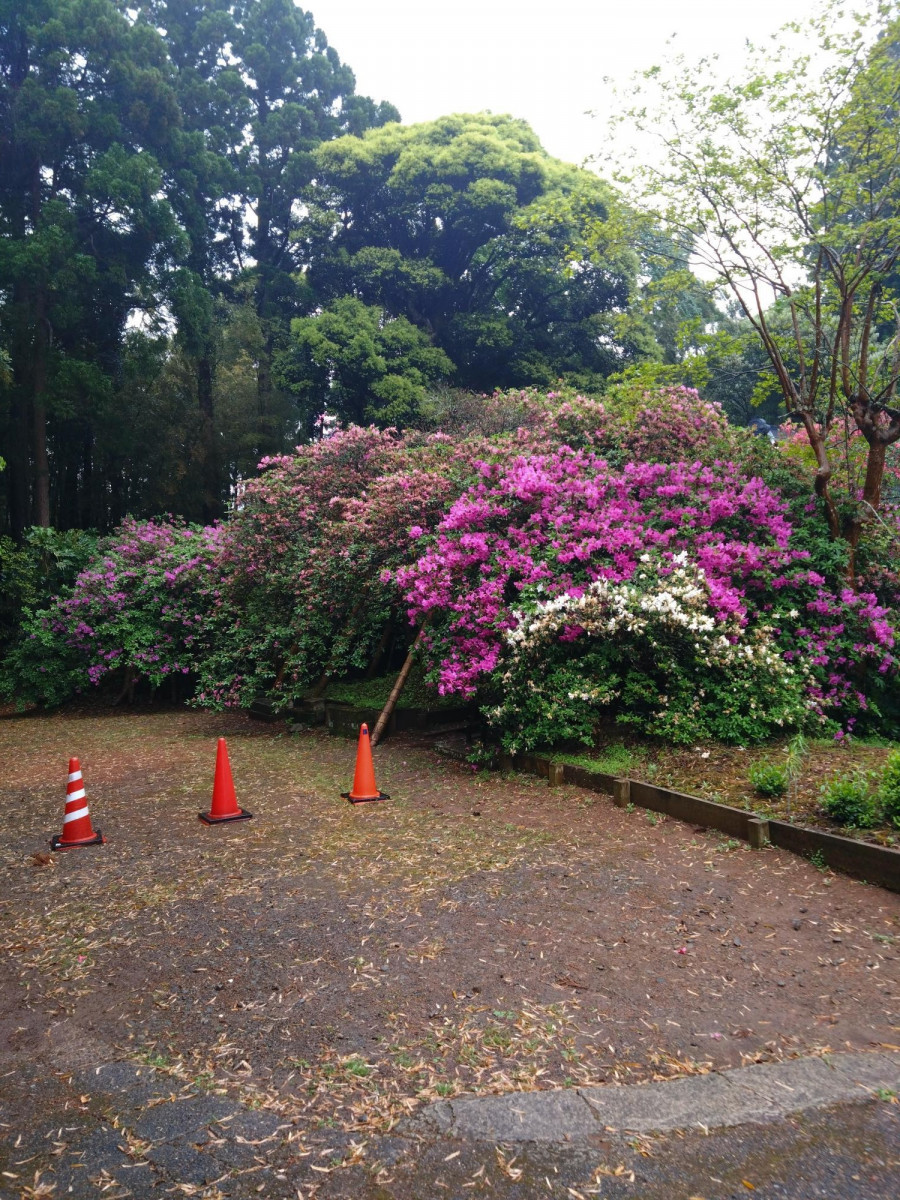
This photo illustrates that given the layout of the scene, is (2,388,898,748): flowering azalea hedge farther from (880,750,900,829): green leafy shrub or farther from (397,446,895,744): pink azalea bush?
(880,750,900,829): green leafy shrub

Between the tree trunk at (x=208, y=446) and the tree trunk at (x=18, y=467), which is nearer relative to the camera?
the tree trunk at (x=18, y=467)

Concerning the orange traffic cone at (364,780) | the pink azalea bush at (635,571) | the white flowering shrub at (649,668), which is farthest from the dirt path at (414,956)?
the pink azalea bush at (635,571)

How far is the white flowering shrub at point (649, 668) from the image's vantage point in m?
6.19

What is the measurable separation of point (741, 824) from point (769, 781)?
1.33 ft

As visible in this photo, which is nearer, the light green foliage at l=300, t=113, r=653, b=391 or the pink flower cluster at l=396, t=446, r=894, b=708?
the pink flower cluster at l=396, t=446, r=894, b=708

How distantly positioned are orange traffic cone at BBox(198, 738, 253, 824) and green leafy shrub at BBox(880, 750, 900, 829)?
14.1ft

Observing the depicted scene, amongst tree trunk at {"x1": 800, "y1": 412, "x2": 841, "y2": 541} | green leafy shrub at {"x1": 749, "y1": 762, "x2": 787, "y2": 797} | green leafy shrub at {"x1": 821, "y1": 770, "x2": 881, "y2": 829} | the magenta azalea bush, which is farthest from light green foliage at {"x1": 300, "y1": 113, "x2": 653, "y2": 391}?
green leafy shrub at {"x1": 821, "y1": 770, "x2": 881, "y2": 829}

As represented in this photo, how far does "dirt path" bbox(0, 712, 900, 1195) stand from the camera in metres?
2.61

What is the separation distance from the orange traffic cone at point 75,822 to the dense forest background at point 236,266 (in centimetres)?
1054

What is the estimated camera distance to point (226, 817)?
5.70m

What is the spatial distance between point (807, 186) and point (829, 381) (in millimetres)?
2058

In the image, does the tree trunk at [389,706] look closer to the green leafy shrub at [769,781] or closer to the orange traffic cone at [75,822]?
the orange traffic cone at [75,822]

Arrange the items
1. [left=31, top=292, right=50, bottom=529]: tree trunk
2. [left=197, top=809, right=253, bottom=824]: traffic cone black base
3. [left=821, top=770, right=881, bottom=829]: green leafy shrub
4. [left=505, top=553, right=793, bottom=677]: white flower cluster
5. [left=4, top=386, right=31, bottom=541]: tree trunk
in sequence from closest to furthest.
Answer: [left=821, top=770, right=881, bottom=829]: green leafy shrub
[left=197, top=809, right=253, bottom=824]: traffic cone black base
[left=505, top=553, right=793, bottom=677]: white flower cluster
[left=31, top=292, right=50, bottom=529]: tree trunk
[left=4, top=386, right=31, bottom=541]: tree trunk

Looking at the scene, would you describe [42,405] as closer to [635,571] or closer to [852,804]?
[635,571]
